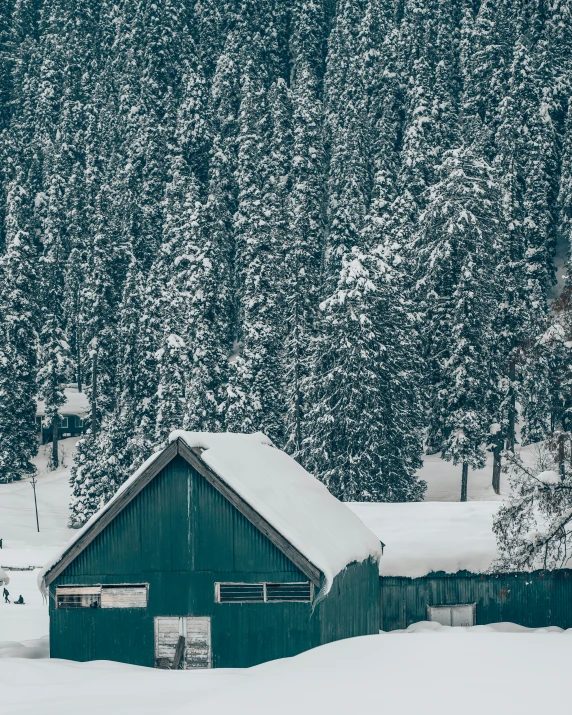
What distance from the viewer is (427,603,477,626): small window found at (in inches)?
1208

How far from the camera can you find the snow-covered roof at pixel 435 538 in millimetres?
30906

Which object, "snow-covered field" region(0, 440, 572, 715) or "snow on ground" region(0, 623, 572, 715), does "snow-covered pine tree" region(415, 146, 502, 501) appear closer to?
"snow-covered field" region(0, 440, 572, 715)

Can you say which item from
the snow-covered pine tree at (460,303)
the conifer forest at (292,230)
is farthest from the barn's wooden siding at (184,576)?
the snow-covered pine tree at (460,303)

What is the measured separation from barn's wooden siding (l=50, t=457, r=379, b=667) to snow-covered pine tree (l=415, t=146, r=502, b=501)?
3752cm

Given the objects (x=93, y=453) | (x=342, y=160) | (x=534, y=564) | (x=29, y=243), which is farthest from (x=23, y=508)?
(x=534, y=564)

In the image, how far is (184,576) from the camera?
22.8 m

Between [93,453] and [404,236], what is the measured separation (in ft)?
86.3

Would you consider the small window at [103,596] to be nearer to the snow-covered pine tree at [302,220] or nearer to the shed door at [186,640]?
the shed door at [186,640]

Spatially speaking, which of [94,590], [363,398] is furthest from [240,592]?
[363,398]

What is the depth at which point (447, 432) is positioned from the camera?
62.2 metres

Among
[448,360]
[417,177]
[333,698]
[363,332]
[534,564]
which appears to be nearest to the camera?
[333,698]

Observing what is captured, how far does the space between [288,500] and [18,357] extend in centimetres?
6631

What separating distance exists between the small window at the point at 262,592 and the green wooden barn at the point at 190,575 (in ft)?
0.07

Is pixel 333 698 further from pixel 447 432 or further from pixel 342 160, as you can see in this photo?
pixel 342 160
